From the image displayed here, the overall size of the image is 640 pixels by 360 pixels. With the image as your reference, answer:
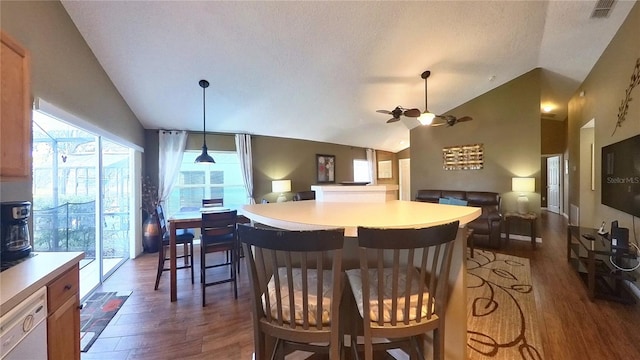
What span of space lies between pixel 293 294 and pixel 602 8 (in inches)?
180

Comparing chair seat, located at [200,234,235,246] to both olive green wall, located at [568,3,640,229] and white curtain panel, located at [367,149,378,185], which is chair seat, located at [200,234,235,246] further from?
white curtain panel, located at [367,149,378,185]

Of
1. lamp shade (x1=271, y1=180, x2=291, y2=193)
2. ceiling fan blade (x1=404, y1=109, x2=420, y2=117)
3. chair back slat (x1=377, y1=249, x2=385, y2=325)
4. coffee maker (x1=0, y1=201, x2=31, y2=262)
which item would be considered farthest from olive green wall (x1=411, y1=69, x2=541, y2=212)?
coffee maker (x1=0, y1=201, x2=31, y2=262)

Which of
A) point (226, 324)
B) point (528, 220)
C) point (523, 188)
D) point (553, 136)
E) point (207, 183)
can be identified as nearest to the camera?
point (226, 324)

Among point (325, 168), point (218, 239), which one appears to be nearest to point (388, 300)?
point (218, 239)

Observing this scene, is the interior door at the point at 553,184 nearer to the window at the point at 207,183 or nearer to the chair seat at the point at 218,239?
the window at the point at 207,183

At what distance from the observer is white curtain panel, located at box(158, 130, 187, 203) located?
191 inches

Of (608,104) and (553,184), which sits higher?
(608,104)

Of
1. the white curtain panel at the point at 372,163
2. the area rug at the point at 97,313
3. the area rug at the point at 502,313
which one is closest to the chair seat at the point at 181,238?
the area rug at the point at 97,313

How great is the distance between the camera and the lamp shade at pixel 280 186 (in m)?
5.76

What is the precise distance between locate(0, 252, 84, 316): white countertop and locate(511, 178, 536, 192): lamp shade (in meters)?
6.25

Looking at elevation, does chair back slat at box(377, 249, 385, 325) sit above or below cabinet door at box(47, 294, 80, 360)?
above

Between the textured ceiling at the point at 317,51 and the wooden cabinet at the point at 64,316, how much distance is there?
2.45 metres

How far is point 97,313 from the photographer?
2.48m

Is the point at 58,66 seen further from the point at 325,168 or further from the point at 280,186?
the point at 325,168
